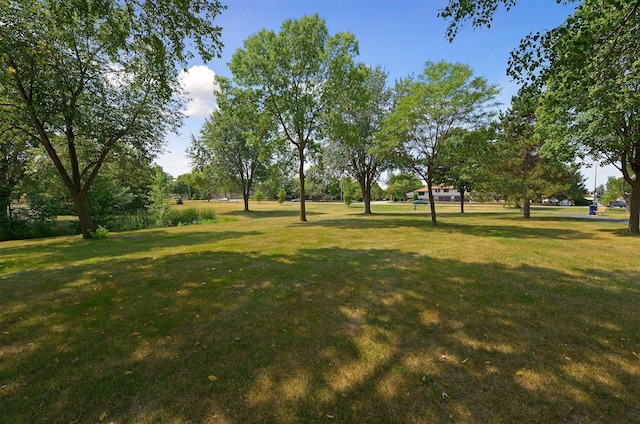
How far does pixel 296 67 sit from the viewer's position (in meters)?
18.9

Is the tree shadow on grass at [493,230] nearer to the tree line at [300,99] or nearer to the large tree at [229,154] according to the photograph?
the tree line at [300,99]

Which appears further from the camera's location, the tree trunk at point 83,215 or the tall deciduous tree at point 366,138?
the tall deciduous tree at point 366,138

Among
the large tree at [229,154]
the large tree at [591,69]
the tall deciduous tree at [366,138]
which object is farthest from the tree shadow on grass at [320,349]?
the large tree at [229,154]

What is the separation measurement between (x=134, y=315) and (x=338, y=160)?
24723mm

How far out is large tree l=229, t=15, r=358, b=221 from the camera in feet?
60.4

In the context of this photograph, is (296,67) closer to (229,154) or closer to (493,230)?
(493,230)

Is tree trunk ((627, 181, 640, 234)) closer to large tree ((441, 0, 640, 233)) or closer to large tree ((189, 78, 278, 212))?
large tree ((441, 0, 640, 233))

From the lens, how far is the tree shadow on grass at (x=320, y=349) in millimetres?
2705

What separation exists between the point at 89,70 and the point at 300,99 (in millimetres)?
10914

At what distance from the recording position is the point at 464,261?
26.5ft

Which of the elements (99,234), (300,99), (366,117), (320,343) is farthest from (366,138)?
(320,343)

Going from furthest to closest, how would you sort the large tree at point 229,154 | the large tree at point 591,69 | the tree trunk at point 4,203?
the large tree at point 229,154 < the tree trunk at point 4,203 < the large tree at point 591,69

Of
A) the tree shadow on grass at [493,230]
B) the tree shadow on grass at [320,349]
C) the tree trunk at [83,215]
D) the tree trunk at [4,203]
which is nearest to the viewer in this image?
the tree shadow on grass at [320,349]

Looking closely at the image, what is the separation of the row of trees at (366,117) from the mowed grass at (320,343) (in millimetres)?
5965
